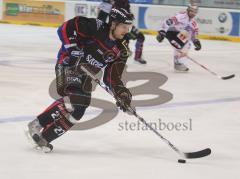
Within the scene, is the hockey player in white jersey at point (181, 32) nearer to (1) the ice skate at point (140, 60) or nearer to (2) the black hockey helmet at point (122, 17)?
(1) the ice skate at point (140, 60)

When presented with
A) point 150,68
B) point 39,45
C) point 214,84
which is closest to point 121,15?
point 214,84

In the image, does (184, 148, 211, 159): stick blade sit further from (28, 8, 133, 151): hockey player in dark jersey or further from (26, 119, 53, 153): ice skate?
(26, 119, 53, 153): ice skate

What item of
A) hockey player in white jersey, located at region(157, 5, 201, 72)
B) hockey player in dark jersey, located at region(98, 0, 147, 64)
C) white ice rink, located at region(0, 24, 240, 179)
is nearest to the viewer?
white ice rink, located at region(0, 24, 240, 179)

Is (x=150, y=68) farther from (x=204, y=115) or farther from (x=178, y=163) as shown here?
(x=178, y=163)

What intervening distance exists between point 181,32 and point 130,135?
430 centimetres

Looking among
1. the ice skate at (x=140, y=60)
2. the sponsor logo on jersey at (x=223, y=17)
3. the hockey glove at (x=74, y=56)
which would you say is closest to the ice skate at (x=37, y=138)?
the hockey glove at (x=74, y=56)

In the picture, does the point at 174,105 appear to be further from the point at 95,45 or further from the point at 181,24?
the point at 181,24

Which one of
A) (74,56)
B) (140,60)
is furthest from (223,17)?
(74,56)

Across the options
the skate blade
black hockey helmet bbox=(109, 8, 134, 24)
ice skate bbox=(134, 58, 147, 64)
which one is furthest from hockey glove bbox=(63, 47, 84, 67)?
ice skate bbox=(134, 58, 147, 64)

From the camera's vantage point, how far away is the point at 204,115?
5.99 meters

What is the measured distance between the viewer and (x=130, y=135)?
16.4ft

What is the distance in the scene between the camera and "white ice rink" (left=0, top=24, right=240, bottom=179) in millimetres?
3906

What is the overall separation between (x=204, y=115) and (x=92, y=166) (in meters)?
2.26

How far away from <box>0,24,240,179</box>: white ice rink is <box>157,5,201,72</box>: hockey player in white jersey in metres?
0.31
